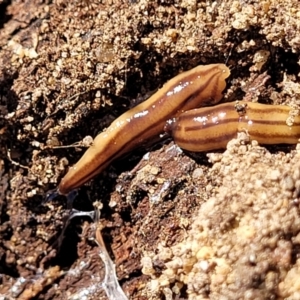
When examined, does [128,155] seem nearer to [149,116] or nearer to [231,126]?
[149,116]

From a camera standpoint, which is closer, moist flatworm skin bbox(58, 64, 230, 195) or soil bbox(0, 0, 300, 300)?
soil bbox(0, 0, 300, 300)

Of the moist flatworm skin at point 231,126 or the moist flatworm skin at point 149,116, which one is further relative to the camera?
the moist flatworm skin at point 149,116

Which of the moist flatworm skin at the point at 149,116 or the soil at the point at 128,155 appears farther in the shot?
the moist flatworm skin at the point at 149,116

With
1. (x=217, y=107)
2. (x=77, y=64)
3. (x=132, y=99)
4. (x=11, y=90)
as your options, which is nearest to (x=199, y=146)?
(x=217, y=107)

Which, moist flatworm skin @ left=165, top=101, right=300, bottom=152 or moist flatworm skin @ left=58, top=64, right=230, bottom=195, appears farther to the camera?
moist flatworm skin @ left=58, top=64, right=230, bottom=195

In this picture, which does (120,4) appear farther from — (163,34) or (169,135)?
(169,135)

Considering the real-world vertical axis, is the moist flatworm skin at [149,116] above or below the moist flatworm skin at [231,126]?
above

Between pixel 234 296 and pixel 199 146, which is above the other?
pixel 199 146

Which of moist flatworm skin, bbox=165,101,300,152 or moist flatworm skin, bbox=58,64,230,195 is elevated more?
moist flatworm skin, bbox=58,64,230,195
